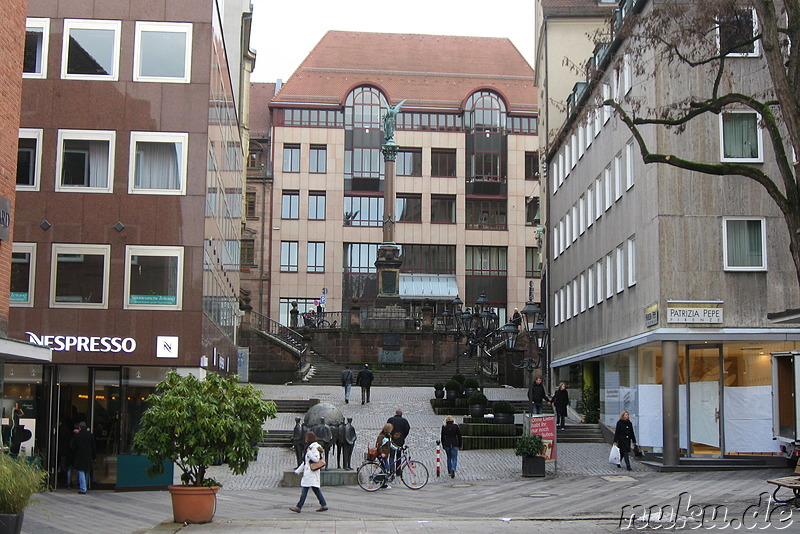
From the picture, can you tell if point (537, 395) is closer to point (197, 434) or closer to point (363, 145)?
point (197, 434)

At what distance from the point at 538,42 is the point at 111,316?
37873mm

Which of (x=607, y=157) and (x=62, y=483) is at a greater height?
(x=607, y=157)

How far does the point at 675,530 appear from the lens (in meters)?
16.9

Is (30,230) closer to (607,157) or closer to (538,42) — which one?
(607,157)

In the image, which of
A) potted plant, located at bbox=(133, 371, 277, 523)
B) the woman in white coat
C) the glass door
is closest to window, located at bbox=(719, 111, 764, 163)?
the glass door

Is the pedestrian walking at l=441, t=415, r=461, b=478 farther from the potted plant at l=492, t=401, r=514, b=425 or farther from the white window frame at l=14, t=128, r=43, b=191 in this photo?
the white window frame at l=14, t=128, r=43, b=191

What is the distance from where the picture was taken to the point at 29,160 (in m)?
25.7

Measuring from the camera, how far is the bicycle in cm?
2420

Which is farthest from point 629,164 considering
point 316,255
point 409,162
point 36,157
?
point 409,162

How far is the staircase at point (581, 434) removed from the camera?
33375 mm

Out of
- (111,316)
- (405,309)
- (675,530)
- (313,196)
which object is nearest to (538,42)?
(405,309)

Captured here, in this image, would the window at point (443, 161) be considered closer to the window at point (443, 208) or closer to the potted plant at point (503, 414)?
the window at point (443, 208)

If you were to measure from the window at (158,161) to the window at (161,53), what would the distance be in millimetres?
1480

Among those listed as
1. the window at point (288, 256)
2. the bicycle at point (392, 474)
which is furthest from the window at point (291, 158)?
the bicycle at point (392, 474)
